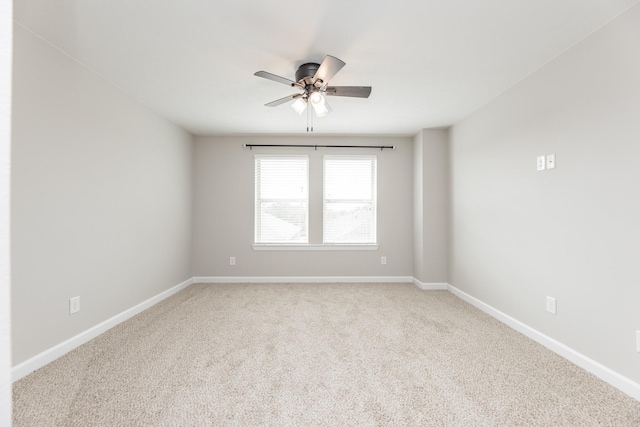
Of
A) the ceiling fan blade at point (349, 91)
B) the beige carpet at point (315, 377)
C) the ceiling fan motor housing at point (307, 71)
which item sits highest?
the ceiling fan motor housing at point (307, 71)

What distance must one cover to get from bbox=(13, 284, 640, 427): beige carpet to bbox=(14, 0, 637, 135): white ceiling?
2.32 m

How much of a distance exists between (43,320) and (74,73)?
75.5 inches

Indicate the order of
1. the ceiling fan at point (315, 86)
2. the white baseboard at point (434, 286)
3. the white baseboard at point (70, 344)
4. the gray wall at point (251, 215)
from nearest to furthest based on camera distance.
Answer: the white baseboard at point (70, 344) < the ceiling fan at point (315, 86) < the white baseboard at point (434, 286) < the gray wall at point (251, 215)

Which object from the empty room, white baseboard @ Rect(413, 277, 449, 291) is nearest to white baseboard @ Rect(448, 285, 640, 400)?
the empty room

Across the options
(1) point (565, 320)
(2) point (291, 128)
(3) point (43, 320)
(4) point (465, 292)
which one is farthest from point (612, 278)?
(3) point (43, 320)

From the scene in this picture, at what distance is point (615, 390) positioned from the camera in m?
1.80

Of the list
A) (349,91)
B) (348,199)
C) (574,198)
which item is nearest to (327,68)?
(349,91)

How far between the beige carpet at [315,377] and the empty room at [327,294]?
0.02 metres

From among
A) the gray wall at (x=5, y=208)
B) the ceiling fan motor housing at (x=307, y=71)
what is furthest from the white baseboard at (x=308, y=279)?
the gray wall at (x=5, y=208)

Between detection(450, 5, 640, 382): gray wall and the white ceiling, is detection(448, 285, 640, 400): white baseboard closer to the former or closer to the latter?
detection(450, 5, 640, 382): gray wall

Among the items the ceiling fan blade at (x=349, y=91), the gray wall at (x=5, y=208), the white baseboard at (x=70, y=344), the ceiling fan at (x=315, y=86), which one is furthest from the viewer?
the ceiling fan blade at (x=349, y=91)

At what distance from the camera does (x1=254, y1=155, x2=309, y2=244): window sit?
4.53 metres

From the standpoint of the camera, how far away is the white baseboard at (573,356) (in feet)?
5.81

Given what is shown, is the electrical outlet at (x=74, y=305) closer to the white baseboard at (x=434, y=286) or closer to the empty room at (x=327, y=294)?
the empty room at (x=327, y=294)
